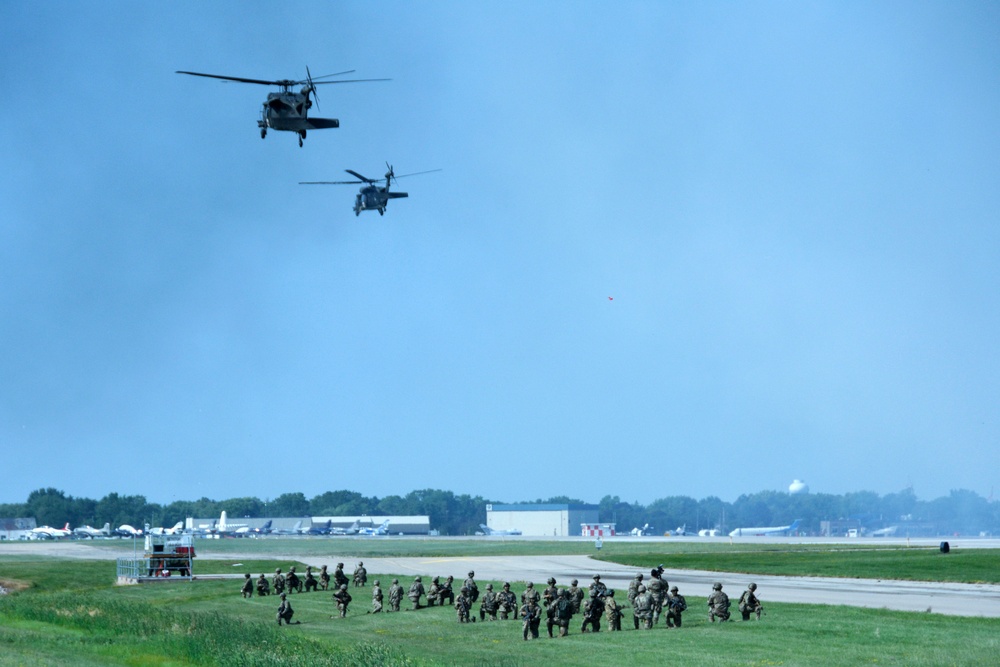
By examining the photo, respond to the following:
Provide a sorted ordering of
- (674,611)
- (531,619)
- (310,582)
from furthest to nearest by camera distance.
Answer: (310,582) < (674,611) < (531,619)

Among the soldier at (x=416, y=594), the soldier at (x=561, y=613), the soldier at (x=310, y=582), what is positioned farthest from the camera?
the soldier at (x=310, y=582)

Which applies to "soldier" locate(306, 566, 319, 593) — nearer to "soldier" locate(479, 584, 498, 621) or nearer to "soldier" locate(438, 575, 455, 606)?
"soldier" locate(438, 575, 455, 606)

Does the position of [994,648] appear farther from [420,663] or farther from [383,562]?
[383,562]

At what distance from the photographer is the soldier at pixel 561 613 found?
3525 centimetres

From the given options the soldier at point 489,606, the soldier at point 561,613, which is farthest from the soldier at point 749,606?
the soldier at point 489,606

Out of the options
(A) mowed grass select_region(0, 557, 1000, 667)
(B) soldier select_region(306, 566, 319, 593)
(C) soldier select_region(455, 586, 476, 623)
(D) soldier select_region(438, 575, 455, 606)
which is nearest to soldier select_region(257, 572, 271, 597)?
(B) soldier select_region(306, 566, 319, 593)

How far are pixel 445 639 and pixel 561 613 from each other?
400cm

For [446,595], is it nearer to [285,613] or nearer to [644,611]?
[285,613]

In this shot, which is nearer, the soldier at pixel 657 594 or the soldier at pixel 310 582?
the soldier at pixel 657 594

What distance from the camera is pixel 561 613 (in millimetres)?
35281

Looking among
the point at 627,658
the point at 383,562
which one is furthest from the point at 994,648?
the point at 383,562

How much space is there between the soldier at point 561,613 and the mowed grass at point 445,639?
1.51 feet

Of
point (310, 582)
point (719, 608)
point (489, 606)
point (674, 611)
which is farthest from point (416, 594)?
point (719, 608)

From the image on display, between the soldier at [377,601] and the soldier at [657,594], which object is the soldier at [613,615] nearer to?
the soldier at [657,594]
